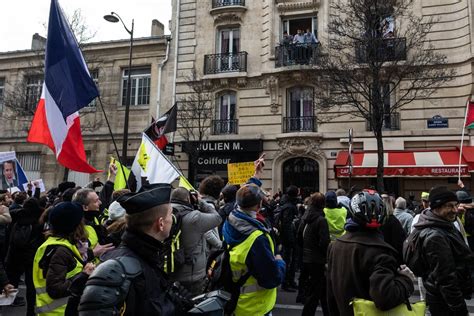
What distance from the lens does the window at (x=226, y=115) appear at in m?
17.9

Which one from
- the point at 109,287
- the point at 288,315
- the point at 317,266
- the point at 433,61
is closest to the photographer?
the point at 109,287

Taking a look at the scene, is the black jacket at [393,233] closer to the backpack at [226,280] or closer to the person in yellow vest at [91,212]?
the backpack at [226,280]

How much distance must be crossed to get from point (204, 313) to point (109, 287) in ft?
1.35

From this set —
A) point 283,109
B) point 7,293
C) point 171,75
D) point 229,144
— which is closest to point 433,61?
point 283,109

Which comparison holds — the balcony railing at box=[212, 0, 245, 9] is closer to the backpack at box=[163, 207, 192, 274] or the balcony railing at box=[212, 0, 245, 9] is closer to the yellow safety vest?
the yellow safety vest

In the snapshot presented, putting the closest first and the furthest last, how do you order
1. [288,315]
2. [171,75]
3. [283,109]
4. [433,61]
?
[288,315] < [433,61] < [283,109] < [171,75]

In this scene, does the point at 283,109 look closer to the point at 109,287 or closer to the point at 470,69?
the point at 470,69

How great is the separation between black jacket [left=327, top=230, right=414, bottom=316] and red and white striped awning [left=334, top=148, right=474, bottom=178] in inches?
475

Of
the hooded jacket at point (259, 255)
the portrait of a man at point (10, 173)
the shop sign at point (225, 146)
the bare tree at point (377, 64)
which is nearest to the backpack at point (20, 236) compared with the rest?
the hooded jacket at point (259, 255)

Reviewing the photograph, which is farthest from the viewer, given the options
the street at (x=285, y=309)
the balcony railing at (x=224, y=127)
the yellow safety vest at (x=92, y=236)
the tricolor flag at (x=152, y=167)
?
the balcony railing at (x=224, y=127)

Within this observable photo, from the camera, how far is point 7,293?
408cm

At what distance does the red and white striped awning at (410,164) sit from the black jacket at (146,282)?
1337 centimetres

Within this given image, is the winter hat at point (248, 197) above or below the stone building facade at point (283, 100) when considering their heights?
below

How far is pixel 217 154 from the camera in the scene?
1766 centimetres
